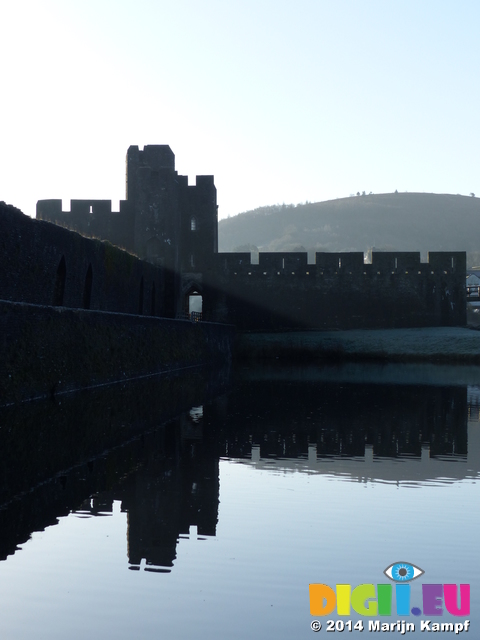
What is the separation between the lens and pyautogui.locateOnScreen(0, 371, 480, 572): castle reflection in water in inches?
221

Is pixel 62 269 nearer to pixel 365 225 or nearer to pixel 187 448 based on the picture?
pixel 187 448

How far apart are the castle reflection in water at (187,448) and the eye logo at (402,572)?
3.91 feet

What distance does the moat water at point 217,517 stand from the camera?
375cm

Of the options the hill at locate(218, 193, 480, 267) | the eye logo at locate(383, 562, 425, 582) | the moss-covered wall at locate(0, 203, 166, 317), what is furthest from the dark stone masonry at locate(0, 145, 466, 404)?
the hill at locate(218, 193, 480, 267)

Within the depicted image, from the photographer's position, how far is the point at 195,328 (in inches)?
1008

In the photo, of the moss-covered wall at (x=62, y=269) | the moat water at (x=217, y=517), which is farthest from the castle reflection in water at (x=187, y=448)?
the moss-covered wall at (x=62, y=269)

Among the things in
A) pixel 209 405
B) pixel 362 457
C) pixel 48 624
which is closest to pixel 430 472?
pixel 362 457

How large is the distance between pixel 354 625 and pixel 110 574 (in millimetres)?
1346

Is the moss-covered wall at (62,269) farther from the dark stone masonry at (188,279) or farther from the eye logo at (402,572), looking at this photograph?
the eye logo at (402,572)

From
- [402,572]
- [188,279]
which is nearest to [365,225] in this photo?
[188,279]

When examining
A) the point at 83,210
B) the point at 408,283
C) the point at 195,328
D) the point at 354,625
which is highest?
the point at 83,210

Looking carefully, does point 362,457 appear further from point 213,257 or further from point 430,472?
point 213,257

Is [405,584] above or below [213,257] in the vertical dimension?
below

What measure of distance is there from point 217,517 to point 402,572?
5.45 ft
